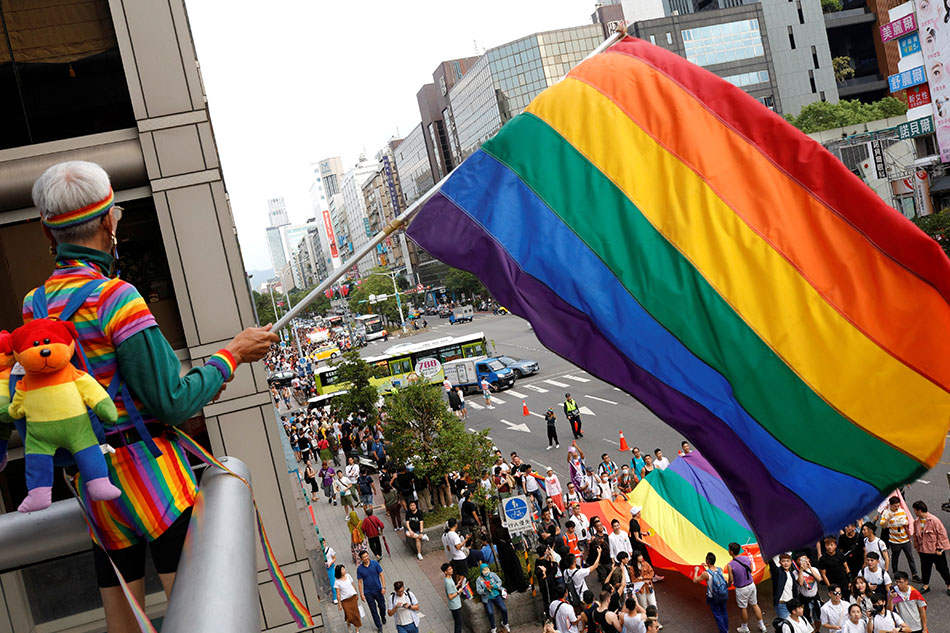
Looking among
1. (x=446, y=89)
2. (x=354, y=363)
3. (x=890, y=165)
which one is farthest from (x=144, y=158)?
(x=446, y=89)

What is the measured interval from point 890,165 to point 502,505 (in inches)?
2022

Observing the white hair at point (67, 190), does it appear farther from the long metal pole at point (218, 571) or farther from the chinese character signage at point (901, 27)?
the chinese character signage at point (901, 27)

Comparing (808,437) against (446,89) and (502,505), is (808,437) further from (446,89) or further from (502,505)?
(446,89)

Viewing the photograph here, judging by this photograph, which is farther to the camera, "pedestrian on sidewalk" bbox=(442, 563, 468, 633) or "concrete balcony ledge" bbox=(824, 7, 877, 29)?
"concrete balcony ledge" bbox=(824, 7, 877, 29)

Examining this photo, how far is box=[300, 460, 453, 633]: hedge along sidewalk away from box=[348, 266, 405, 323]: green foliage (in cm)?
7392

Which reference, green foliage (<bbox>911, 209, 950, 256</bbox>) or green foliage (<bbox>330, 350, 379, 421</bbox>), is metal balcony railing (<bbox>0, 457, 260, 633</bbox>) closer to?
green foliage (<bbox>330, 350, 379, 421</bbox>)

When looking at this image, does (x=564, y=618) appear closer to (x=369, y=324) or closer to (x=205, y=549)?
(x=205, y=549)

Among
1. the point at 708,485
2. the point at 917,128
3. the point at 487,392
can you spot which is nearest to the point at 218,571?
the point at 708,485

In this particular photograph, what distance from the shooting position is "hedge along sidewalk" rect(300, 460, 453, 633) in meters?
16.5

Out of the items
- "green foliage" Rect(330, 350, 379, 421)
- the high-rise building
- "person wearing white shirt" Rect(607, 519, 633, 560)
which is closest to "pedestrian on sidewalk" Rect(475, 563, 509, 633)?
"person wearing white shirt" Rect(607, 519, 633, 560)

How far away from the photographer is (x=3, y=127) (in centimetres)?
1023

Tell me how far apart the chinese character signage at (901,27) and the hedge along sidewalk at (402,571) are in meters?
40.9

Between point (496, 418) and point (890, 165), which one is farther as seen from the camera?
point (890, 165)

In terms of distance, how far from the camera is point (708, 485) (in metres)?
13.7
